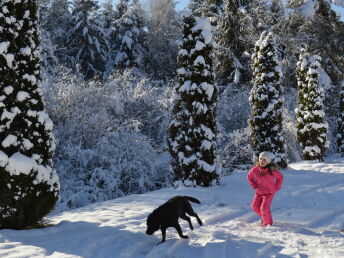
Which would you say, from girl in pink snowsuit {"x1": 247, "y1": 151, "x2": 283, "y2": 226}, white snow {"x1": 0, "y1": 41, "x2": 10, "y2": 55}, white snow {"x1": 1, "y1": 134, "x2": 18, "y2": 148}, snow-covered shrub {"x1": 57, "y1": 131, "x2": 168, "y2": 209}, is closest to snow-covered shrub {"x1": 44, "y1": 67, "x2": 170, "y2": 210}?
snow-covered shrub {"x1": 57, "y1": 131, "x2": 168, "y2": 209}

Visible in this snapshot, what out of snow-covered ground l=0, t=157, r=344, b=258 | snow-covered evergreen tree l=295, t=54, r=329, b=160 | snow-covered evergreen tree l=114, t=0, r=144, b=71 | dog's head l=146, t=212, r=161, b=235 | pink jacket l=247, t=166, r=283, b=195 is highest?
snow-covered evergreen tree l=114, t=0, r=144, b=71

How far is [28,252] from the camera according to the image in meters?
5.14

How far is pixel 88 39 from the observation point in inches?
1160

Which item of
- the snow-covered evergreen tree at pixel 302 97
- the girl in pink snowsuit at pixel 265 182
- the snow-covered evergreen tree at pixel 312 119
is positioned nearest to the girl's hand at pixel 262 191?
the girl in pink snowsuit at pixel 265 182

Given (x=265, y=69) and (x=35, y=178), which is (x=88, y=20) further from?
(x=35, y=178)

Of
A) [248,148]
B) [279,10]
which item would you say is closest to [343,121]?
[248,148]

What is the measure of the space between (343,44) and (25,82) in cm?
2922

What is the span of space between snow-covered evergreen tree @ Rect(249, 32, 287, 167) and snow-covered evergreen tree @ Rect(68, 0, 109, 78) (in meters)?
17.0

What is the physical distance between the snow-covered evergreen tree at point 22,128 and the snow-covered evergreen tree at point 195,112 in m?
5.23

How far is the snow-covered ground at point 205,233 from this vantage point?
16.5 ft

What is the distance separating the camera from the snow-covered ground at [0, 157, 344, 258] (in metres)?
5.04

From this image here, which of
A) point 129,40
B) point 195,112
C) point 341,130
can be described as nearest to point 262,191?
point 195,112

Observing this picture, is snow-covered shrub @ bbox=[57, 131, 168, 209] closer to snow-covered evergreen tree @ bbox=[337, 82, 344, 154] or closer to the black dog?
the black dog

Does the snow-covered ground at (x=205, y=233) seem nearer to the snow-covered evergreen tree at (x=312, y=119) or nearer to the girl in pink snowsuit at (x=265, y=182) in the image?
the girl in pink snowsuit at (x=265, y=182)
